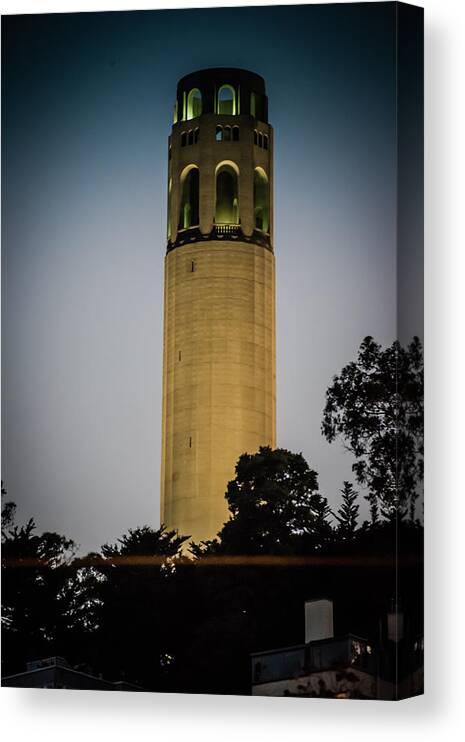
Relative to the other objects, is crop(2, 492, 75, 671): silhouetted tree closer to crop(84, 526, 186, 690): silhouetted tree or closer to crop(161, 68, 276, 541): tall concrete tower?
crop(84, 526, 186, 690): silhouetted tree

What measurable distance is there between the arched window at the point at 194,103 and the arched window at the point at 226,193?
505mm

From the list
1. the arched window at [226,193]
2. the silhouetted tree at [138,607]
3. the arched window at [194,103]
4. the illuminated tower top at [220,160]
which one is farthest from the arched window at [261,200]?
the silhouetted tree at [138,607]

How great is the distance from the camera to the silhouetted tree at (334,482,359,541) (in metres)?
13.9

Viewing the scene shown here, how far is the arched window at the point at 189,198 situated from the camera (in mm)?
14922

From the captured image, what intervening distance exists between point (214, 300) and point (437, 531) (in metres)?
2.66

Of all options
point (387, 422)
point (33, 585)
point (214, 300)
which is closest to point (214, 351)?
point (214, 300)

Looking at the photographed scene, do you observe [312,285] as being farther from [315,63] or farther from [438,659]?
[438,659]

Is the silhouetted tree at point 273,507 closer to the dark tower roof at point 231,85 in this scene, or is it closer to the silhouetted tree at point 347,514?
the silhouetted tree at point 347,514

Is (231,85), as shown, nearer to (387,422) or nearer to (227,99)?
(227,99)

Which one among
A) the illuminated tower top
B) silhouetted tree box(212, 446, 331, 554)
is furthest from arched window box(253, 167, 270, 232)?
silhouetted tree box(212, 446, 331, 554)

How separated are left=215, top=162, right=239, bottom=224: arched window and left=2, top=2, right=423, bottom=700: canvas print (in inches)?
0.9

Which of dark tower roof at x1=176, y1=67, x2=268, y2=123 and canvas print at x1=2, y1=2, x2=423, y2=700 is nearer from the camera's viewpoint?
canvas print at x1=2, y1=2, x2=423, y2=700

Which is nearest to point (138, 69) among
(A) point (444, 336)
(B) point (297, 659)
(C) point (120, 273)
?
(C) point (120, 273)

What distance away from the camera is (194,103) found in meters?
14.7
